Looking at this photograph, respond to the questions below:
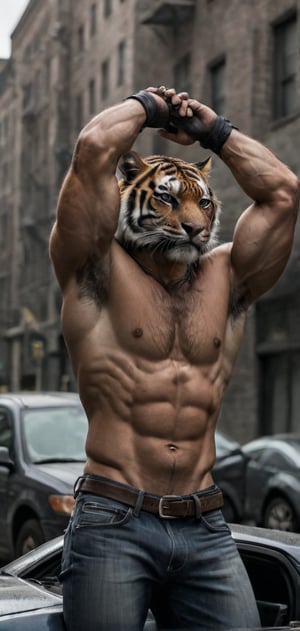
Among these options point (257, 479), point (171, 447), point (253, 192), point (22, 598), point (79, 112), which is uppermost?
point (79, 112)

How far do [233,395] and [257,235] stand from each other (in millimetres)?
24877

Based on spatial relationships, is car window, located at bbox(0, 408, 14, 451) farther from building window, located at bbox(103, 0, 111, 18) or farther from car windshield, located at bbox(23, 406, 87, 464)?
building window, located at bbox(103, 0, 111, 18)

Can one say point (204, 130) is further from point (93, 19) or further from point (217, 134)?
point (93, 19)

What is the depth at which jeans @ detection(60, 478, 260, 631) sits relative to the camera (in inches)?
139

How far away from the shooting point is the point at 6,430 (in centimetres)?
Answer: 1149

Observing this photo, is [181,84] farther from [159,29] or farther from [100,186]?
[100,186]

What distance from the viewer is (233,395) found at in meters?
28.8

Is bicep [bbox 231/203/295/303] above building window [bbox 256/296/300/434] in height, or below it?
above

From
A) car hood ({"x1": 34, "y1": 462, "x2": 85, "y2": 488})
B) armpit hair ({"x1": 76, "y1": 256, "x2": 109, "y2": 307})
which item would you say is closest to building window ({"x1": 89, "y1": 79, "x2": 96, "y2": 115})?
car hood ({"x1": 34, "y1": 462, "x2": 85, "y2": 488})

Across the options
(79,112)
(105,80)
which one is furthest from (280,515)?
(79,112)

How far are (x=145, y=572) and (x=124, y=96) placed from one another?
38.6 m

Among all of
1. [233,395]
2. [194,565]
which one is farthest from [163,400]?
[233,395]

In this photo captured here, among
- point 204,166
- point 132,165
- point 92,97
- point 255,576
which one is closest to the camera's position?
point 132,165

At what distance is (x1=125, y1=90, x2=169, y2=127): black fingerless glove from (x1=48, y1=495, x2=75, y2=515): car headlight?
613 centimetres
